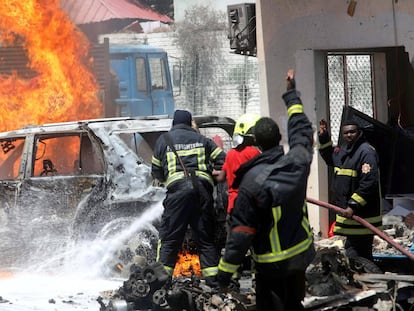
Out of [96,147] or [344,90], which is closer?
[96,147]

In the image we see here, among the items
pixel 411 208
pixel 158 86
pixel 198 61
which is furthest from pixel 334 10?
pixel 198 61

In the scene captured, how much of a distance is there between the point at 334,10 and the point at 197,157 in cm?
385

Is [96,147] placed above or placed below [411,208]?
above

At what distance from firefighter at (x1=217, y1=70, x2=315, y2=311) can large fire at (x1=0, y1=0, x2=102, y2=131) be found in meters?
10.2

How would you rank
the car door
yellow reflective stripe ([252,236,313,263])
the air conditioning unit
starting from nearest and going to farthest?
1. yellow reflective stripe ([252,236,313,263])
2. the car door
3. the air conditioning unit

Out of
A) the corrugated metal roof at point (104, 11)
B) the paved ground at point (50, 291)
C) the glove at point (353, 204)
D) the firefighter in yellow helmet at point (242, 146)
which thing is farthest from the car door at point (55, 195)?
the corrugated metal roof at point (104, 11)

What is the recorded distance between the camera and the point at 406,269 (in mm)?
7430

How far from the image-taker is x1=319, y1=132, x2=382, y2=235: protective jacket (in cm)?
742

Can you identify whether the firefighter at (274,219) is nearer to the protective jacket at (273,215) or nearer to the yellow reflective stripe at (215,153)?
the protective jacket at (273,215)

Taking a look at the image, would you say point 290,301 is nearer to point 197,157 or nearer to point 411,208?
point 197,157

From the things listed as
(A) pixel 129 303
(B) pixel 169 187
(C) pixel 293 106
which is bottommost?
(A) pixel 129 303

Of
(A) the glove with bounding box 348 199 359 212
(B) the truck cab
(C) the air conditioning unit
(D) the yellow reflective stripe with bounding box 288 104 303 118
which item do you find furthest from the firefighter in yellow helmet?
(B) the truck cab

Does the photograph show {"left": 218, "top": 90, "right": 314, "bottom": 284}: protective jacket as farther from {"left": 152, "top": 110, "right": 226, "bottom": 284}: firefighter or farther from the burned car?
the burned car

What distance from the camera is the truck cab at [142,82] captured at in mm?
17375
